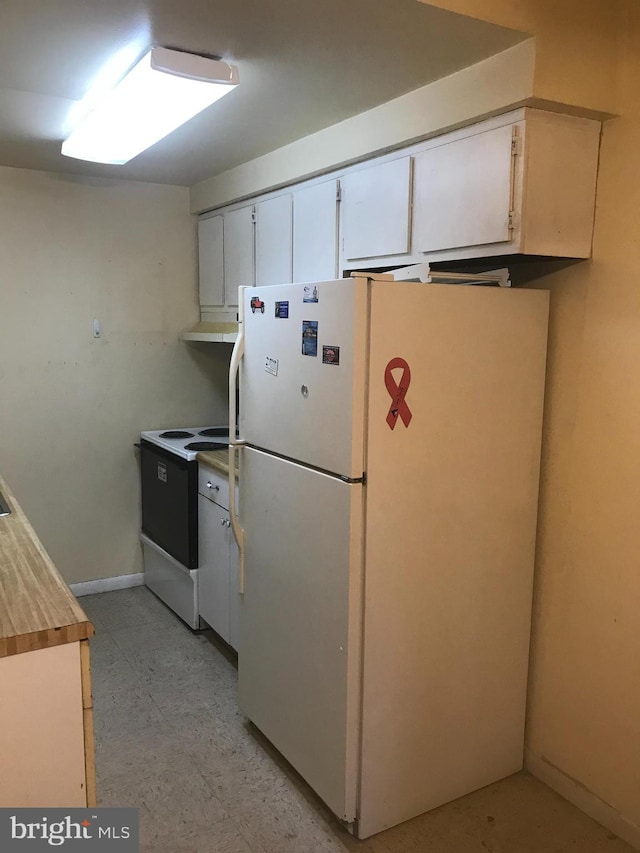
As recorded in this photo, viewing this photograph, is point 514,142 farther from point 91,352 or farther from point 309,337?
point 91,352

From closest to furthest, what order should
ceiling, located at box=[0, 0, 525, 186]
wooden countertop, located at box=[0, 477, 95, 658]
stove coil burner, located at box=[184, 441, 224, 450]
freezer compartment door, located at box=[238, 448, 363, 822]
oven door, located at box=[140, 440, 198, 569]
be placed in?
wooden countertop, located at box=[0, 477, 95, 658] < ceiling, located at box=[0, 0, 525, 186] < freezer compartment door, located at box=[238, 448, 363, 822] < oven door, located at box=[140, 440, 198, 569] < stove coil burner, located at box=[184, 441, 224, 450]

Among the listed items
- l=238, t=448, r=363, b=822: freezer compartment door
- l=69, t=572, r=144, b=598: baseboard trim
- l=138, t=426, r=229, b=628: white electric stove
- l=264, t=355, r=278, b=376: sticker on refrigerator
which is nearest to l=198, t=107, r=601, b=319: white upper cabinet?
l=264, t=355, r=278, b=376: sticker on refrigerator

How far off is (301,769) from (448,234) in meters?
1.88

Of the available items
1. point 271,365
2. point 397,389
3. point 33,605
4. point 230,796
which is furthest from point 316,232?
point 230,796

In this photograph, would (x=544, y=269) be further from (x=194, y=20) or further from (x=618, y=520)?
(x=194, y=20)

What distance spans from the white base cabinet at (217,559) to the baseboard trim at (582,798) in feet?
4.43

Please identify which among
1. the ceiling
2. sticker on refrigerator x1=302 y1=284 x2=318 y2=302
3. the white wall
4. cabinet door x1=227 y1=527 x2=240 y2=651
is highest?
the ceiling

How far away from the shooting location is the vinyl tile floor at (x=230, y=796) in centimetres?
221

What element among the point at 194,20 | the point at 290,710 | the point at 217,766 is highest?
the point at 194,20

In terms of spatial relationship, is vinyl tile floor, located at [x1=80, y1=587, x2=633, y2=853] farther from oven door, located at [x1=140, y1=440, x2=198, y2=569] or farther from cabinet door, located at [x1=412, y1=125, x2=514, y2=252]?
cabinet door, located at [x1=412, y1=125, x2=514, y2=252]

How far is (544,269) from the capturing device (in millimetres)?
2375

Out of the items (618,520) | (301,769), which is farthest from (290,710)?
(618,520)

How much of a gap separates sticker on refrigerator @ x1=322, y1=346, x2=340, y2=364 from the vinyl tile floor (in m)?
1.50

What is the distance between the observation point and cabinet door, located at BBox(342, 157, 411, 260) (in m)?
2.45
